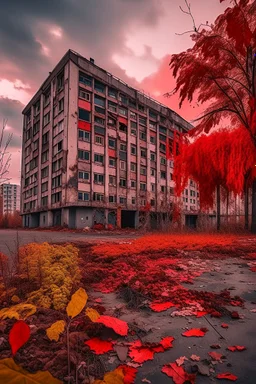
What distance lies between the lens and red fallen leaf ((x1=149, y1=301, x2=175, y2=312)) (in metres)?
3.46

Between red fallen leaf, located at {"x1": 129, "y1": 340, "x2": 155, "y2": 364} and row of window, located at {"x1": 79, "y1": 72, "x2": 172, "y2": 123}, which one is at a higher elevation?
row of window, located at {"x1": 79, "y1": 72, "x2": 172, "y2": 123}

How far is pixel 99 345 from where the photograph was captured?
8.09ft

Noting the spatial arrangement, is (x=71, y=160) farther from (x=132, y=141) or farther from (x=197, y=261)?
(x=197, y=261)

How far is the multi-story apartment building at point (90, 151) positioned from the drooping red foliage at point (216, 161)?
10.8 meters

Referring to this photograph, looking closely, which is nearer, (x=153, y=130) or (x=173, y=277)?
(x=173, y=277)

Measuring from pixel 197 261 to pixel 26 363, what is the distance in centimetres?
528

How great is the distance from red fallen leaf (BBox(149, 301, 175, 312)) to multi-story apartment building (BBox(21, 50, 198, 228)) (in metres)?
24.8

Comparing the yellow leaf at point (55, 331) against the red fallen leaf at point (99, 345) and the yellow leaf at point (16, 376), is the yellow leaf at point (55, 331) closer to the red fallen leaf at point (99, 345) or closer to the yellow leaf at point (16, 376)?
the red fallen leaf at point (99, 345)

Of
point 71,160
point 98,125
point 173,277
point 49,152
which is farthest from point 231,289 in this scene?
point 49,152

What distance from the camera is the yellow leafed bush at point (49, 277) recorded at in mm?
3326

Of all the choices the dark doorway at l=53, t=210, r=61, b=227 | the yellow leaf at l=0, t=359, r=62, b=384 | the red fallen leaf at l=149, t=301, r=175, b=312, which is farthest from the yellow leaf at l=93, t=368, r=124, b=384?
the dark doorway at l=53, t=210, r=61, b=227

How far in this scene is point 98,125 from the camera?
34.0m

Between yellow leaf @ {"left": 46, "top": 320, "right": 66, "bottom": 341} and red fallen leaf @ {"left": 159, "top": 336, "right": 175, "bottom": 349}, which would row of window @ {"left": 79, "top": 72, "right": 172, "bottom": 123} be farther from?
yellow leaf @ {"left": 46, "top": 320, "right": 66, "bottom": 341}

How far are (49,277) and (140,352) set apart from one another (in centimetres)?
194
